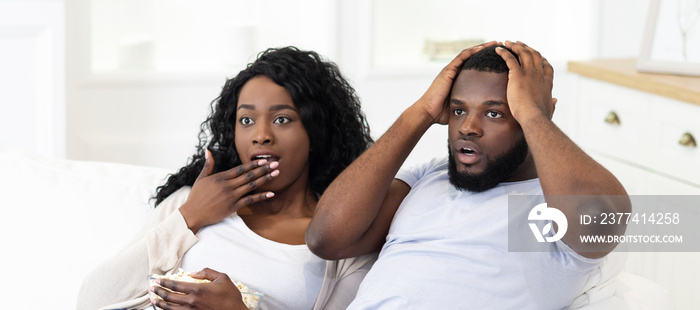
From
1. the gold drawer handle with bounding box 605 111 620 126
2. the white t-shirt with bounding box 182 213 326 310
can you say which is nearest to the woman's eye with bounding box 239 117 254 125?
the white t-shirt with bounding box 182 213 326 310

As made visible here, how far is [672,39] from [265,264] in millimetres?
1729

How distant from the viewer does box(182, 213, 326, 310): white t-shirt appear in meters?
1.75

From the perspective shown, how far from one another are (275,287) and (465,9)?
7.88 feet

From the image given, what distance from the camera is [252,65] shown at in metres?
1.93

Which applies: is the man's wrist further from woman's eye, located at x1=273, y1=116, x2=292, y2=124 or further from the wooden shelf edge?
the wooden shelf edge

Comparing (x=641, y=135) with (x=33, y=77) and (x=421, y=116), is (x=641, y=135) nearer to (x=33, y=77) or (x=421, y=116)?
(x=421, y=116)

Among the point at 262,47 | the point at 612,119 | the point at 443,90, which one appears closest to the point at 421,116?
the point at 443,90

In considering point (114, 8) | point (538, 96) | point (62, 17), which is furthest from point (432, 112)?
point (114, 8)

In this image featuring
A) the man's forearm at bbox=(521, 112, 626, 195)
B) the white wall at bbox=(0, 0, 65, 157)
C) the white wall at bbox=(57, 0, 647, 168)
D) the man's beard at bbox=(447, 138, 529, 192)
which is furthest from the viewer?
the white wall at bbox=(57, 0, 647, 168)

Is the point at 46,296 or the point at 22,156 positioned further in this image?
the point at 22,156

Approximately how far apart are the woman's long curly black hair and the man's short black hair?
39 cm

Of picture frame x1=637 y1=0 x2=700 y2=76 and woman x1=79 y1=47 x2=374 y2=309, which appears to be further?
picture frame x1=637 y1=0 x2=700 y2=76

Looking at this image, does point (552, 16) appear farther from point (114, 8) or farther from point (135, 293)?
point (135, 293)

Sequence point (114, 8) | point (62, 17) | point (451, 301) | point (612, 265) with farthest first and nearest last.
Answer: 1. point (114, 8)
2. point (62, 17)
3. point (612, 265)
4. point (451, 301)
